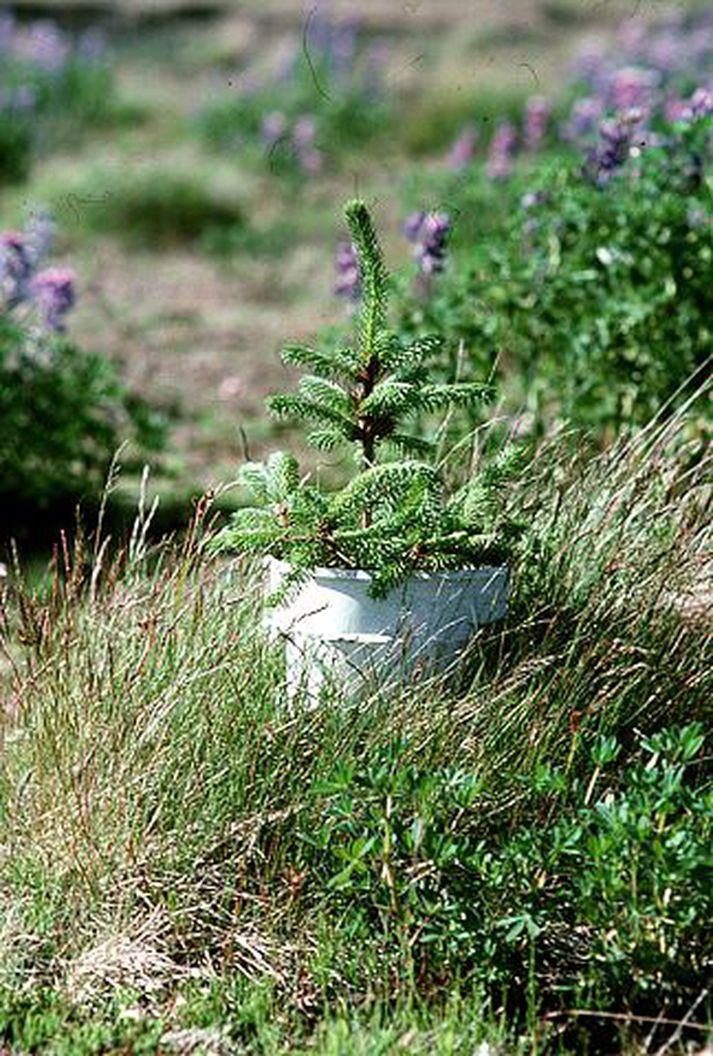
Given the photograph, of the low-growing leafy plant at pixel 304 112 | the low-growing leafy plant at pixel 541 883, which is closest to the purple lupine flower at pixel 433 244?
the low-growing leafy plant at pixel 541 883

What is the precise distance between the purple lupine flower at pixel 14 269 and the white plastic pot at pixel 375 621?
2.82m

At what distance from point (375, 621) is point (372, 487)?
255mm

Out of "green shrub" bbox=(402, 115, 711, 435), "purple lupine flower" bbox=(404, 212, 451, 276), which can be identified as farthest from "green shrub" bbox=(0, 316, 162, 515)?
"purple lupine flower" bbox=(404, 212, 451, 276)

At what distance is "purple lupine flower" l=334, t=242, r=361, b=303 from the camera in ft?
19.2

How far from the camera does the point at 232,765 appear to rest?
3.36 metres

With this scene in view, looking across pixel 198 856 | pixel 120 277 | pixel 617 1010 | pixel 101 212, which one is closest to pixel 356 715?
pixel 198 856

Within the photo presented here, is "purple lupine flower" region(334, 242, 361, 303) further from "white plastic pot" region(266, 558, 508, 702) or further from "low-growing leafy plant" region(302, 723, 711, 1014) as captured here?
"low-growing leafy plant" region(302, 723, 711, 1014)

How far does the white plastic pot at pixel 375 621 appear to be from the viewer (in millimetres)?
3420

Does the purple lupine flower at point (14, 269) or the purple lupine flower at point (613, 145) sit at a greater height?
the purple lupine flower at point (613, 145)

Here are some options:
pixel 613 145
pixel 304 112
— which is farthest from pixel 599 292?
pixel 304 112

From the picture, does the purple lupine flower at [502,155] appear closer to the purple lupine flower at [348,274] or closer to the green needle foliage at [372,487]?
the purple lupine flower at [348,274]

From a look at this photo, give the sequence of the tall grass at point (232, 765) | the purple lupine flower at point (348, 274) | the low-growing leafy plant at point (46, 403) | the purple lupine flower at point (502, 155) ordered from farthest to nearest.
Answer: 1. the purple lupine flower at point (502, 155)
2. the low-growing leafy plant at point (46, 403)
3. the purple lupine flower at point (348, 274)
4. the tall grass at point (232, 765)

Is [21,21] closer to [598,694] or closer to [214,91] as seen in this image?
[214,91]

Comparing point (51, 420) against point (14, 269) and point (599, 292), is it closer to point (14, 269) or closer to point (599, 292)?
point (14, 269)
